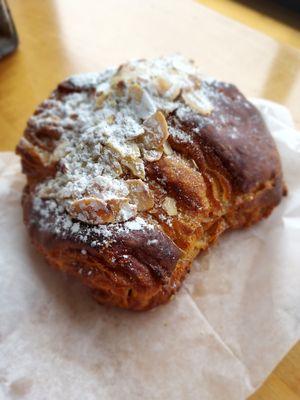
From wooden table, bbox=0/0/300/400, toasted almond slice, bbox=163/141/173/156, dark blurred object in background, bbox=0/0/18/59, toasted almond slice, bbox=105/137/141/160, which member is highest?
toasted almond slice, bbox=105/137/141/160

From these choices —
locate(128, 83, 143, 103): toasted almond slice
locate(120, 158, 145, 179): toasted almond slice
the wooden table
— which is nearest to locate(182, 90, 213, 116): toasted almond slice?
locate(128, 83, 143, 103): toasted almond slice

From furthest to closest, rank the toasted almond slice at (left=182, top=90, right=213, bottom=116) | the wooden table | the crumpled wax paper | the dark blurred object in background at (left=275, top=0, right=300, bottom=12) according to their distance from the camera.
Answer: the dark blurred object in background at (left=275, top=0, right=300, bottom=12) < the wooden table < the toasted almond slice at (left=182, top=90, right=213, bottom=116) < the crumpled wax paper

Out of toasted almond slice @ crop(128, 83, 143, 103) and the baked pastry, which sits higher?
toasted almond slice @ crop(128, 83, 143, 103)

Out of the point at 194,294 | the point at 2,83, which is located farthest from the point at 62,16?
the point at 194,294

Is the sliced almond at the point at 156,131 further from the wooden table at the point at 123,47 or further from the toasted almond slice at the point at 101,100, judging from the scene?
the wooden table at the point at 123,47

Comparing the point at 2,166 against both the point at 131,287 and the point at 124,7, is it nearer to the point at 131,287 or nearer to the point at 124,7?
the point at 131,287

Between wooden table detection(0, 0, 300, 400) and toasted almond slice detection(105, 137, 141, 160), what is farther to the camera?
wooden table detection(0, 0, 300, 400)

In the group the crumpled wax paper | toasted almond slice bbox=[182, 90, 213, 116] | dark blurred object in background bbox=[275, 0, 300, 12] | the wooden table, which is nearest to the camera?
the crumpled wax paper

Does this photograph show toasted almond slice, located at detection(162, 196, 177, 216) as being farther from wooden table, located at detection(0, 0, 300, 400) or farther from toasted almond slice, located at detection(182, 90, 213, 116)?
wooden table, located at detection(0, 0, 300, 400)

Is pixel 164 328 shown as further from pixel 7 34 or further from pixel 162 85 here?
pixel 7 34
